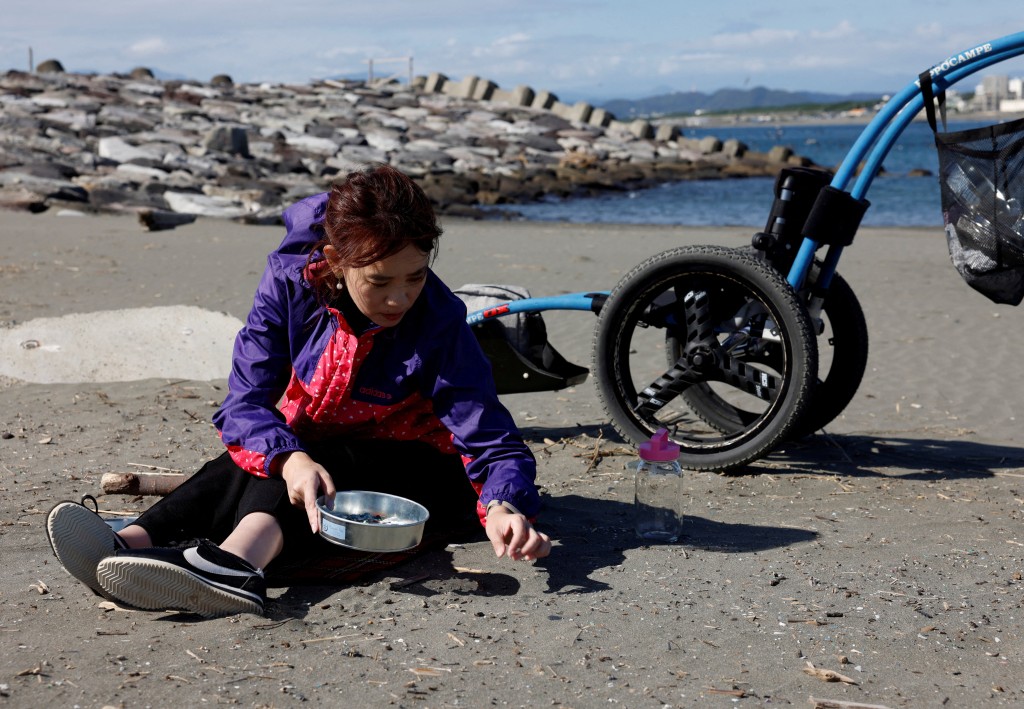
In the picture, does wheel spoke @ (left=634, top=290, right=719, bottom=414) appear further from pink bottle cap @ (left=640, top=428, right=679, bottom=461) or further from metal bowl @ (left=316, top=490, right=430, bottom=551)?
metal bowl @ (left=316, top=490, right=430, bottom=551)

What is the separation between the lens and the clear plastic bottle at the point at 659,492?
4.02 meters

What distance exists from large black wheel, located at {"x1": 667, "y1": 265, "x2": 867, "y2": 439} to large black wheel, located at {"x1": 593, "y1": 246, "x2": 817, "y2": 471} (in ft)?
0.55

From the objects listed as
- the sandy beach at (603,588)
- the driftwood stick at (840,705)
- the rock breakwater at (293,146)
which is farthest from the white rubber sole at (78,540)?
the rock breakwater at (293,146)

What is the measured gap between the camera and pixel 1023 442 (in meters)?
5.42

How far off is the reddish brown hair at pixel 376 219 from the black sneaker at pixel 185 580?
2.99 ft

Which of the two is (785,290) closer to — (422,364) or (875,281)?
(422,364)

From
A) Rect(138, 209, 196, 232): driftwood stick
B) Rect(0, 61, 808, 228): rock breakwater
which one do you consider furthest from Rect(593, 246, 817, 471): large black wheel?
Rect(0, 61, 808, 228): rock breakwater

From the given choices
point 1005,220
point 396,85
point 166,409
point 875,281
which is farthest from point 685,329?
point 396,85

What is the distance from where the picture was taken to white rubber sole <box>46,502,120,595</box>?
3162 millimetres

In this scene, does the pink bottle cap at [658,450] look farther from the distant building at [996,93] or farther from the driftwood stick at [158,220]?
the distant building at [996,93]

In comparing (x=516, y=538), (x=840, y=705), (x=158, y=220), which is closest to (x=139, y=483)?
(x=516, y=538)

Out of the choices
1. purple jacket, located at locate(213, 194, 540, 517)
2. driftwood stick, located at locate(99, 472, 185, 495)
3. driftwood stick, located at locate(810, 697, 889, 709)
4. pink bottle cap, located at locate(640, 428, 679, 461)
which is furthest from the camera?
driftwood stick, located at locate(99, 472, 185, 495)

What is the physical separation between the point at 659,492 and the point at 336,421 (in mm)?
1231

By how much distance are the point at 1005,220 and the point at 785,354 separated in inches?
37.3
